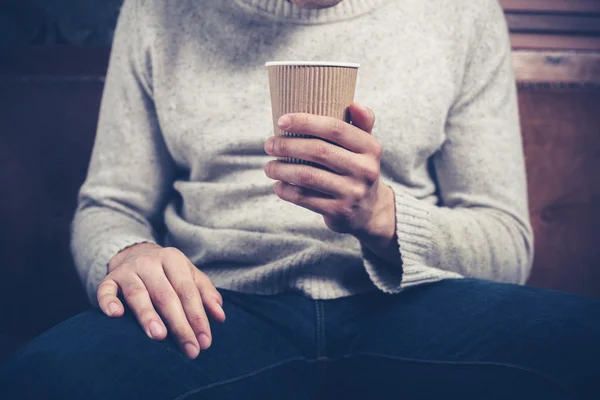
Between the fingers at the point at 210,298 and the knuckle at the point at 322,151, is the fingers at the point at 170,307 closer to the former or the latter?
the fingers at the point at 210,298

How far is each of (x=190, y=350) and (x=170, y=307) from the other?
7cm

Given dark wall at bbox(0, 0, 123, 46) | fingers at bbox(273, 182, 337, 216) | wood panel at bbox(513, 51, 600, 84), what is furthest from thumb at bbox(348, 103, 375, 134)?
dark wall at bbox(0, 0, 123, 46)

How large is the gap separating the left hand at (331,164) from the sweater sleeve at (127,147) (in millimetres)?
471

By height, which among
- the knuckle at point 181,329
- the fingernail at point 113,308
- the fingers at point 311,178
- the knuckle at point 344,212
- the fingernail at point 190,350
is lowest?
the fingernail at point 190,350

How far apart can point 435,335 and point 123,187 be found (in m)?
0.69

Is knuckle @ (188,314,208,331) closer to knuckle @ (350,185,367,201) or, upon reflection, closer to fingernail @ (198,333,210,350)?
fingernail @ (198,333,210,350)

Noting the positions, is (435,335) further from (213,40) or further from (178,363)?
(213,40)

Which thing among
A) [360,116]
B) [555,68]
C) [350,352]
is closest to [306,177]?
[360,116]

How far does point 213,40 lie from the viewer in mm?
1042

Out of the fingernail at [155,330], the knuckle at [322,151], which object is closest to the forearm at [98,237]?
the fingernail at [155,330]

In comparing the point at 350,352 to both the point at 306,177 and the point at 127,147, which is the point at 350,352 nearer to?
the point at 306,177

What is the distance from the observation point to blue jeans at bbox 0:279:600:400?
2.11 ft

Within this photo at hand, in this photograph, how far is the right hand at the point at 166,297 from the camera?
2.38 feet

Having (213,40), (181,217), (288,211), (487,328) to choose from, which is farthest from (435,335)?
(213,40)
